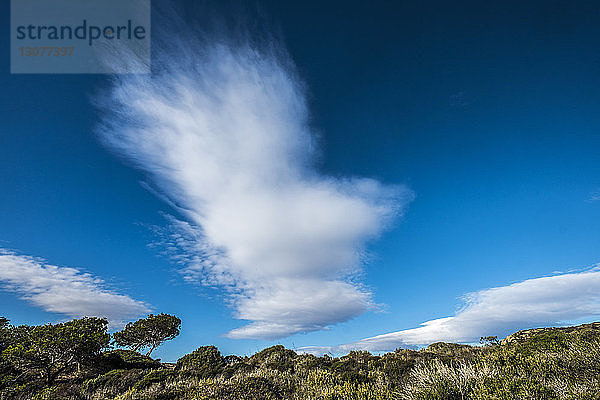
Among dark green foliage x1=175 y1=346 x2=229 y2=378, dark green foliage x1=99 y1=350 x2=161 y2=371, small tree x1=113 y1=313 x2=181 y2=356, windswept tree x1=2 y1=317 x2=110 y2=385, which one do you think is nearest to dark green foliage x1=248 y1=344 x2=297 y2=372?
dark green foliage x1=175 y1=346 x2=229 y2=378

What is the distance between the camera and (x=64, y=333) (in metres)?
24.5

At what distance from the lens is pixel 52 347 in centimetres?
→ 2328

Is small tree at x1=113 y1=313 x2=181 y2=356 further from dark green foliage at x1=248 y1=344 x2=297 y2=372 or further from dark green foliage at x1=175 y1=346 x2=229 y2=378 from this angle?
dark green foliage at x1=248 y1=344 x2=297 y2=372

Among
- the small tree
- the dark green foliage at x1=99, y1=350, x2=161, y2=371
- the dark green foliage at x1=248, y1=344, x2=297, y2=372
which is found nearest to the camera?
the dark green foliage at x1=248, y1=344, x2=297, y2=372

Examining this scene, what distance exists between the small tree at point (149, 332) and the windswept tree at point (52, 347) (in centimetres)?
1679

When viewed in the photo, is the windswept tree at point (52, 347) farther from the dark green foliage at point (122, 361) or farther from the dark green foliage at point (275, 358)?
the dark green foliage at point (275, 358)

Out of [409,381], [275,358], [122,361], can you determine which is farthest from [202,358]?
[409,381]

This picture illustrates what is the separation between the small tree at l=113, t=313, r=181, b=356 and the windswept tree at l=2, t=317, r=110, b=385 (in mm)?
16794

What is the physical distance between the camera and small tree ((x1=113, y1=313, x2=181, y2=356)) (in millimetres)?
45344

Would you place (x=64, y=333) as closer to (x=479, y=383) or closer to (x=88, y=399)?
(x=88, y=399)

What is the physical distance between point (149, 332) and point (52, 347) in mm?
25827

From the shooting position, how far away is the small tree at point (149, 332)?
149ft

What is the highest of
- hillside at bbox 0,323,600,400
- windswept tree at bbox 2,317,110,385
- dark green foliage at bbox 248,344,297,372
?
windswept tree at bbox 2,317,110,385

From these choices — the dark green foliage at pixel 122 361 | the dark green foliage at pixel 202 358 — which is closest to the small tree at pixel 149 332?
the dark green foliage at pixel 122 361
